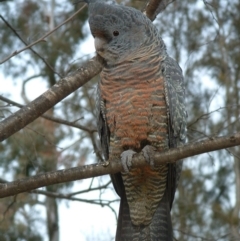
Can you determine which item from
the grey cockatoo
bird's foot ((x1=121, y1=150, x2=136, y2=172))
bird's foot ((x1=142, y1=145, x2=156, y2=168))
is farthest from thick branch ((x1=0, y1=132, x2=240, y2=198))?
the grey cockatoo

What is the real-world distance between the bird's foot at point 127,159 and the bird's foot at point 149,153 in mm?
128

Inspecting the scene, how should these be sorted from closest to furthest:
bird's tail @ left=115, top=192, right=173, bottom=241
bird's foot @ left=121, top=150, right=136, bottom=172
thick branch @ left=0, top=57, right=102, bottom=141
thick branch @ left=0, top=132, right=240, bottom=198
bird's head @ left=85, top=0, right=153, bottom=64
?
thick branch @ left=0, top=132, right=240, bottom=198, thick branch @ left=0, top=57, right=102, bottom=141, bird's foot @ left=121, top=150, right=136, bottom=172, bird's head @ left=85, top=0, right=153, bottom=64, bird's tail @ left=115, top=192, right=173, bottom=241

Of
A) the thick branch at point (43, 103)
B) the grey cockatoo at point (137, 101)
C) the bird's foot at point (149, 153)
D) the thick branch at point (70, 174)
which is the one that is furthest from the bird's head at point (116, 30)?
the thick branch at point (70, 174)

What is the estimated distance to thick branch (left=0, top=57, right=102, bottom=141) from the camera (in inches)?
186

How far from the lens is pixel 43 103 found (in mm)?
4852

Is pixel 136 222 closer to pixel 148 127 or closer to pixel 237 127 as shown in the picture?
pixel 148 127

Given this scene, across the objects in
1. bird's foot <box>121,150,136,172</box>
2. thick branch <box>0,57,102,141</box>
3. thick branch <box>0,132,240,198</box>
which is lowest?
thick branch <box>0,132,240,198</box>

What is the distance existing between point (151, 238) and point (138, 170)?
0.73 metres

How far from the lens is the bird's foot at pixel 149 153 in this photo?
15.8 feet

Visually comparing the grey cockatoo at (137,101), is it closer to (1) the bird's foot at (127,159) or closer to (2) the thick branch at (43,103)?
(1) the bird's foot at (127,159)

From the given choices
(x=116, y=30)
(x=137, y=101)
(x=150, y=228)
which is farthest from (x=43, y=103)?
(x=150, y=228)

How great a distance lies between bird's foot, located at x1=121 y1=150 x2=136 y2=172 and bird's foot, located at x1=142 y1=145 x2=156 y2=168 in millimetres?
128

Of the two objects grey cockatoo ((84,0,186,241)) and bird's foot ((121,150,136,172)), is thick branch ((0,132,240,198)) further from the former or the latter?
grey cockatoo ((84,0,186,241))

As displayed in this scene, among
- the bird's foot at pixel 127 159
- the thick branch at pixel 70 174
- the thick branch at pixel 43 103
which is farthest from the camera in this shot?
the bird's foot at pixel 127 159
